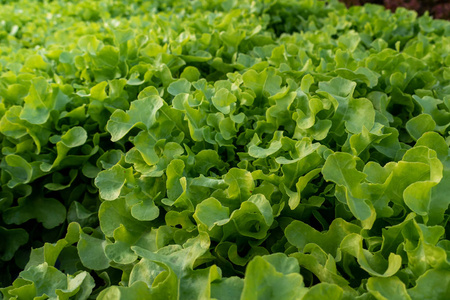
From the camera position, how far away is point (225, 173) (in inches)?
64.4

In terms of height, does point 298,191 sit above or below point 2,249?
above

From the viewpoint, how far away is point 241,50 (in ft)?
9.05

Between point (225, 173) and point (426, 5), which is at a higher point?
point (225, 173)

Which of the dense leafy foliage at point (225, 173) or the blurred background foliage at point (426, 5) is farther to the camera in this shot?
the blurred background foliage at point (426, 5)

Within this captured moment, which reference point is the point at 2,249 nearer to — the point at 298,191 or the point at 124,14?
the point at 298,191

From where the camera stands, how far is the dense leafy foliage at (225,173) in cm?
110

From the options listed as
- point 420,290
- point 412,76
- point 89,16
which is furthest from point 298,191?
point 89,16

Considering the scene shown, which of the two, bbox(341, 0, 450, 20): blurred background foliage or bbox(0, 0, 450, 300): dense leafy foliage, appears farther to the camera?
bbox(341, 0, 450, 20): blurred background foliage

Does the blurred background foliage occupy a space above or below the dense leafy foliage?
below

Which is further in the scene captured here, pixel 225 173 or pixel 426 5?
pixel 426 5

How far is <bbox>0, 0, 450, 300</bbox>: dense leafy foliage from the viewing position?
3.61 ft

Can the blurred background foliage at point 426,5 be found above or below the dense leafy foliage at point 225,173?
below

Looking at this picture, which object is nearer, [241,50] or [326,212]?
[326,212]

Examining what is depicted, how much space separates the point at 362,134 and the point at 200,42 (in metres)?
1.44
